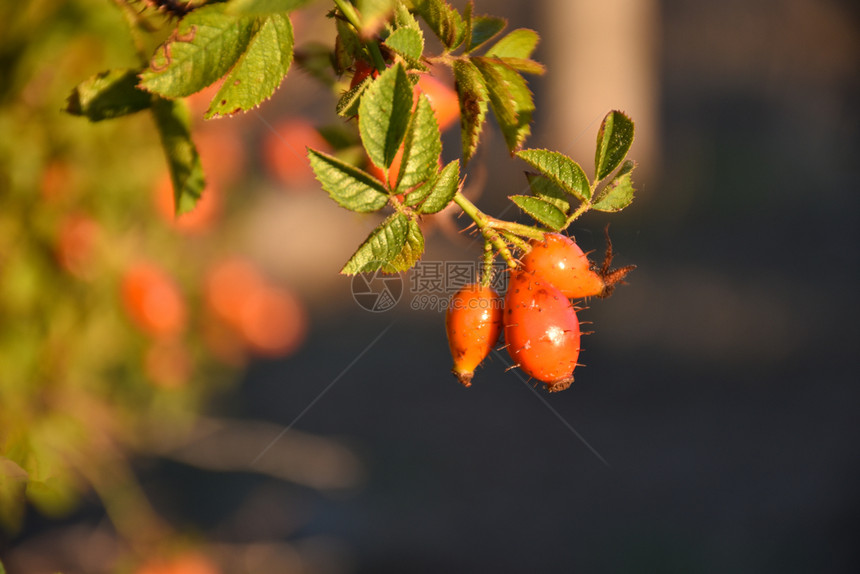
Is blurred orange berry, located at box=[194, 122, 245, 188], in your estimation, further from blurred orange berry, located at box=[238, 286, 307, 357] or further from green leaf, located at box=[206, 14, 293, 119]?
green leaf, located at box=[206, 14, 293, 119]

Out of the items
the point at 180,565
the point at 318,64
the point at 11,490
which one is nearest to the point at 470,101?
the point at 318,64

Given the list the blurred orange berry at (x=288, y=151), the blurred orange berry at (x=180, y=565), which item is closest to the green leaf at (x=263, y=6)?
the blurred orange berry at (x=288, y=151)

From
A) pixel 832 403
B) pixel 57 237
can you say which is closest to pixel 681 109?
pixel 832 403

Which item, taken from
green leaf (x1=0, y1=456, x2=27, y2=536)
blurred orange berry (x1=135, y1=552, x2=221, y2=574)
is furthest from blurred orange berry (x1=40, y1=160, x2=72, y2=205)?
blurred orange berry (x1=135, y1=552, x2=221, y2=574)

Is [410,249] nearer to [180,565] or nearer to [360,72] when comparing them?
[360,72]

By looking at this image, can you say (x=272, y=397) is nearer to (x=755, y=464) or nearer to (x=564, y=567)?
(x=564, y=567)

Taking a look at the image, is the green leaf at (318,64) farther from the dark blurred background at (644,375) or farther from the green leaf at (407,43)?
the dark blurred background at (644,375)

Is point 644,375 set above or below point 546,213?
below
